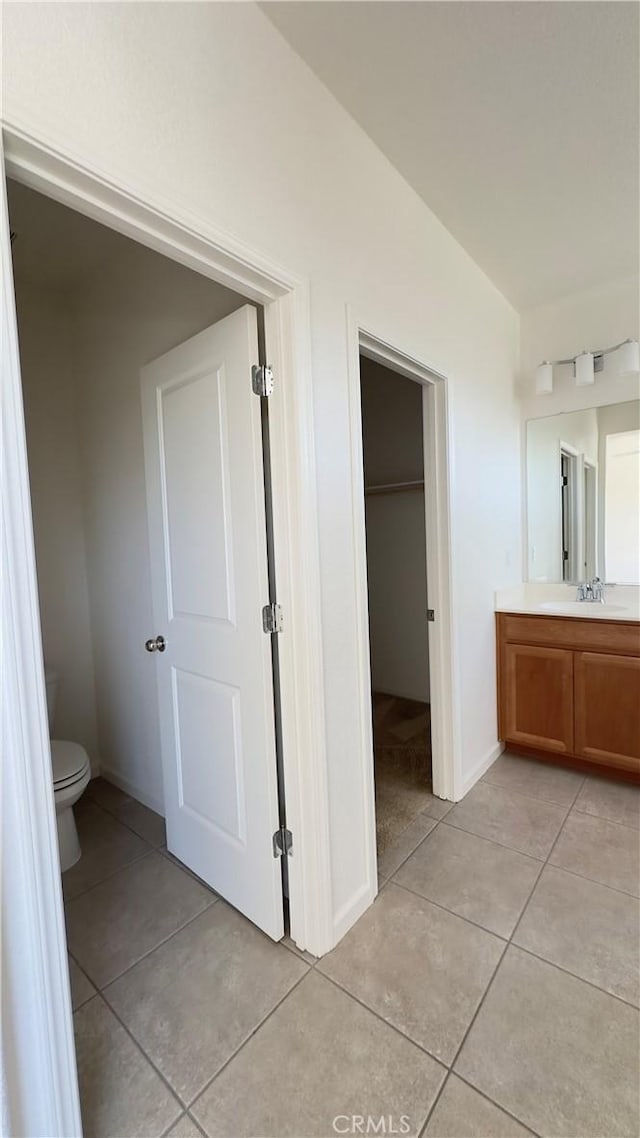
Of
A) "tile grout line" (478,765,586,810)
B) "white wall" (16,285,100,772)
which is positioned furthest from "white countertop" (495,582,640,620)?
"white wall" (16,285,100,772)

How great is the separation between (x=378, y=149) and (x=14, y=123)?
1374 mm

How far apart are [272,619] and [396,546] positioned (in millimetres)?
2474

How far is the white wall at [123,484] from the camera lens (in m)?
1.92

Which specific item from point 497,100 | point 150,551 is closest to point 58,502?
point 150,551

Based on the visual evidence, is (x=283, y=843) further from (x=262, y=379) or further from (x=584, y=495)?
(x=584, y=495)

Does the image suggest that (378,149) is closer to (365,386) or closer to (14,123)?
(14,123)

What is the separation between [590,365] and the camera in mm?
2588

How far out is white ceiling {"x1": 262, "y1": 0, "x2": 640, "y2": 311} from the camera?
1.26 m

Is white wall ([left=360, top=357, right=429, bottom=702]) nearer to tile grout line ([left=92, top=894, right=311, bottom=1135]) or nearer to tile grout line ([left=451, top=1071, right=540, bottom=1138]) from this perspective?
tile grout line ([left=92, top=894, right=311, bottom=1135])

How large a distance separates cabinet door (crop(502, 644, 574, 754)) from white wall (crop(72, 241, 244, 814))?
6.26 ft

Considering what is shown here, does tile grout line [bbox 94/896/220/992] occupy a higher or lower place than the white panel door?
lower

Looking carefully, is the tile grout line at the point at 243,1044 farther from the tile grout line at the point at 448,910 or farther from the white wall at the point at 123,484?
the white wall at the point at 123,484

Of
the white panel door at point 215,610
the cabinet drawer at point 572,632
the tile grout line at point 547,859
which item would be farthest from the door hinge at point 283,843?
the cabinet drawer at point 572,632

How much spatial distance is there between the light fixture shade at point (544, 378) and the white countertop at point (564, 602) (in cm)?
117
